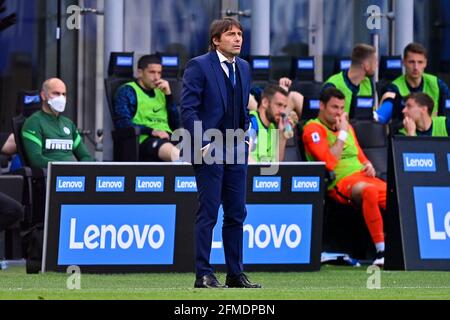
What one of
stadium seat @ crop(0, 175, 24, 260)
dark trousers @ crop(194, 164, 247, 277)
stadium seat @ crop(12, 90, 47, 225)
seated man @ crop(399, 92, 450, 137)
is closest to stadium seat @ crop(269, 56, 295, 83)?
seated man @ crop(399, 92, 450, 137)

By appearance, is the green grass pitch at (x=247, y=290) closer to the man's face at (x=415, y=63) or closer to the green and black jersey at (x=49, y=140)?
the green and black jersey at (x=49, y=140)

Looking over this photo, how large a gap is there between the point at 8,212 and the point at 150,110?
105 inches

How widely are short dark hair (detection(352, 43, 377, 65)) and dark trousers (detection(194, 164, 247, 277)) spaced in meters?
5.68

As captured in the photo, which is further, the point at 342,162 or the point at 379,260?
the point at 342,162

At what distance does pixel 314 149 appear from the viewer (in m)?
16.2

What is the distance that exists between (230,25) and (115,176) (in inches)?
130

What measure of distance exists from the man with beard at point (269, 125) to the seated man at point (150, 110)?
2.95 ft

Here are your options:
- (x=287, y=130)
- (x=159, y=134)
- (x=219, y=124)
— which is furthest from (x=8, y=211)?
(x=219, y=124)

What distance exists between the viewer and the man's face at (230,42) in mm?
11672

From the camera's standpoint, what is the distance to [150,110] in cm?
1703

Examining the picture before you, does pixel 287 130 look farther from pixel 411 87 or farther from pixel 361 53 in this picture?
pixel 411 87

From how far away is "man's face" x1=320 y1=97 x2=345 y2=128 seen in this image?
1625 cm

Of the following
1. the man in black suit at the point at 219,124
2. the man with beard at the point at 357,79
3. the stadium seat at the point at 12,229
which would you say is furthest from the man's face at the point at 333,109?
the man in black suit at the point at 219,124
